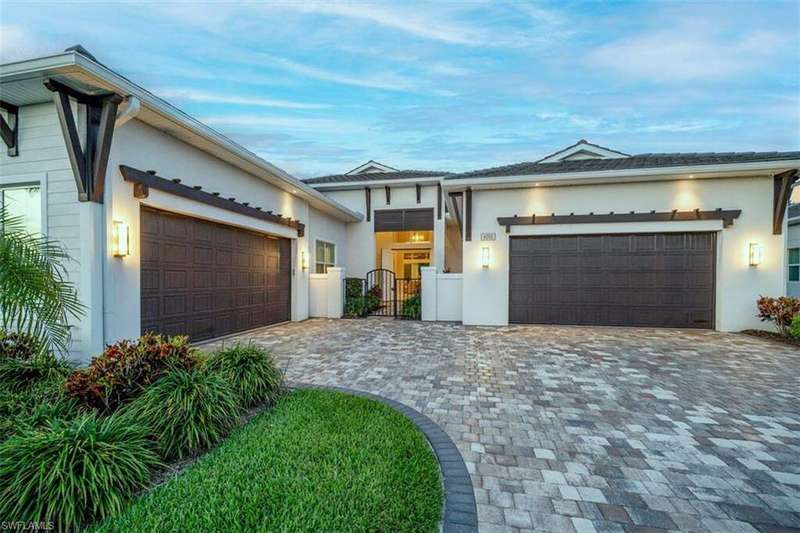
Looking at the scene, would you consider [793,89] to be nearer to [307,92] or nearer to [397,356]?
[397,356]

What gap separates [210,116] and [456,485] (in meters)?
14.0

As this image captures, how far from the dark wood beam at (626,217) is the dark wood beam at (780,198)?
0.75m

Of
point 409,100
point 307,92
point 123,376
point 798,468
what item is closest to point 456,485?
point 798,468

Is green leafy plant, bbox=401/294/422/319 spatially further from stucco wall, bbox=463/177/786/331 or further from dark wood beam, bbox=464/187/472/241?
dark wood beam, bbox=464/187/472/241

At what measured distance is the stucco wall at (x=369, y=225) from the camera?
48.6ft

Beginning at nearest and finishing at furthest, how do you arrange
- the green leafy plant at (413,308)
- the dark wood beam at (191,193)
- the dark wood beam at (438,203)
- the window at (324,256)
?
the dark wood beam at (191,193), the green leafy plant at (413,308), the window at (324,256), the dark wood beam at (438,203)

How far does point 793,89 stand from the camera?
9258 millimetres

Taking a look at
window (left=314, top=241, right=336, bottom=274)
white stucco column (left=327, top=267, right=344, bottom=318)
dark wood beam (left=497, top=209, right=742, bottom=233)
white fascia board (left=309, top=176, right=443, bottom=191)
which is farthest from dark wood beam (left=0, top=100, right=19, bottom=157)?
white fascia board (left=309, top=176, right=443, bottom=191)

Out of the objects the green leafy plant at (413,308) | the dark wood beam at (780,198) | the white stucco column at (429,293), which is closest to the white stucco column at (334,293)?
the green leafy plant at (413,308)

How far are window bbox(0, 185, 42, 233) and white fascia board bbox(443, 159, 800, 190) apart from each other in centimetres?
809

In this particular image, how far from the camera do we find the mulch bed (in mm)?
7379

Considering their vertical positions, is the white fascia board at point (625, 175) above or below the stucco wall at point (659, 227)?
above

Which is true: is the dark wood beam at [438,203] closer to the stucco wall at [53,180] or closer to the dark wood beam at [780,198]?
the dark wood beam at [780,198]

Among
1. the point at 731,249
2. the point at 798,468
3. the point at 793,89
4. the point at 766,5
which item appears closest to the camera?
the point at 798,468
